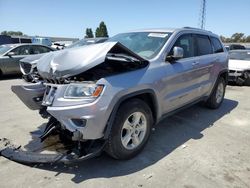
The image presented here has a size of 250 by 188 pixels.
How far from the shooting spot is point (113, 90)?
10.4 ft

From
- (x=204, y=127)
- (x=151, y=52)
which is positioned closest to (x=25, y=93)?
(x=151, y=52)

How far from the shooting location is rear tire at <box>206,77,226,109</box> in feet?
20.2

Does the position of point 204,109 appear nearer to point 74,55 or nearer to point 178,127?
point 178,127

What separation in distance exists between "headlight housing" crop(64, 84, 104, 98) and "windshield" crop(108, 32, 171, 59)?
1304 mm

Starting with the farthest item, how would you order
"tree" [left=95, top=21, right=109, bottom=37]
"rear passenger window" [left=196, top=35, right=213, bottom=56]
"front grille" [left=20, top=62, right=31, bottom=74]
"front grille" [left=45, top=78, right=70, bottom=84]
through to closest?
"tree" [left=95, top=21, right=109, bottom=37] → "rear passenger window" [left=196, top=35, right=213, bottom=56] → "front grille" [left=20, top=62, right=31, bottom=74] → "front grille" [left=45, top=78, right=70, bottom=84]

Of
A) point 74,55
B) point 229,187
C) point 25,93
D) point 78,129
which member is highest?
point 74,55

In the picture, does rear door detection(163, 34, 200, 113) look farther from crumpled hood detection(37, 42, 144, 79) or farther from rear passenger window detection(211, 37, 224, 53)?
rear passenger window detection(211, 37, 224, 53)

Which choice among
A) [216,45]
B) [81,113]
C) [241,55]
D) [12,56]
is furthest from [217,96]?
[12,56]

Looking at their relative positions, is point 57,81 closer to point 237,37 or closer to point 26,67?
point 26,67

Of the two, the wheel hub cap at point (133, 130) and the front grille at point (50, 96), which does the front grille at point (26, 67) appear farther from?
the wheel hub cap at point (133, 130)

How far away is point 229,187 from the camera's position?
9.98 feet

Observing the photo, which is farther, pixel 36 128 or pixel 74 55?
pixel 36 128

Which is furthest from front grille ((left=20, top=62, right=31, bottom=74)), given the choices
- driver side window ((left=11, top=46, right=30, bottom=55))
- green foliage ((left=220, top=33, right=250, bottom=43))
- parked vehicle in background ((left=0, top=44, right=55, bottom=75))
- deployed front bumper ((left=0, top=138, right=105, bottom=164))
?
green foliage ((left=220, top=33, right=250, bottom=43))

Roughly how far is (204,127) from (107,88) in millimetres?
2770
